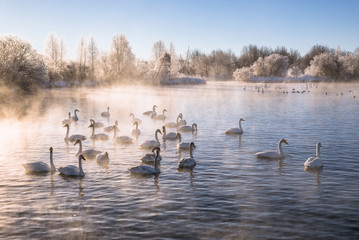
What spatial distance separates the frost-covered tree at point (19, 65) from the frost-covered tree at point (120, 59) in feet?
129

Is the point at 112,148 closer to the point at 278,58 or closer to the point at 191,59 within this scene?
the point at 278,58

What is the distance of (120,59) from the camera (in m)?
100

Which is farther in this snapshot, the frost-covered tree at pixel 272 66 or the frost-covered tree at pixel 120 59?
the frost-covered tree at pixel 272 66

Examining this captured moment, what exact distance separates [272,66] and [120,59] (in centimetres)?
5819

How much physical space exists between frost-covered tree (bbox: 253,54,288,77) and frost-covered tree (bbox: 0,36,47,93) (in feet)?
290

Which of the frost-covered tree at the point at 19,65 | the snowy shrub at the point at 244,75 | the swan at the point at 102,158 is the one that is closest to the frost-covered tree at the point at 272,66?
the snowy shrub at the point at 244,75

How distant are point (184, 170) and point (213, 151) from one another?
4.19 meters

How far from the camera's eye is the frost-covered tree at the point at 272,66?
131000mm

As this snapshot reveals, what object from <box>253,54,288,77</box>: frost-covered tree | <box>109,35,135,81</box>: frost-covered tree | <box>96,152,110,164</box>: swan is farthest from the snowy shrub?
<box>96,152,110,164</box>: swan

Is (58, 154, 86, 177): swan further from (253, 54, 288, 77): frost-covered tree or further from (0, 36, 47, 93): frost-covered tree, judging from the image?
(253, 54, 288, 77): frost-covered tree

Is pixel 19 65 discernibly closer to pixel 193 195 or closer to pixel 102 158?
pixel 102 158

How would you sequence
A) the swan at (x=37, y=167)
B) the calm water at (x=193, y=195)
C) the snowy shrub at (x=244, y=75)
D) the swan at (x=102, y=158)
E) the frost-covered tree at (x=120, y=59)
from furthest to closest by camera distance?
the snowy shrub at (x=244, y=75), the frost-covered tree at (x=120, y=59), the swan at (x=102, y=158), the swan at (x=37, y=167), the calm water at (x=193, y=195)

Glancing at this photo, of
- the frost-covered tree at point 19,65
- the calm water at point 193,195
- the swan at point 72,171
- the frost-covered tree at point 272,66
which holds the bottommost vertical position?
the calm water at point 193,195

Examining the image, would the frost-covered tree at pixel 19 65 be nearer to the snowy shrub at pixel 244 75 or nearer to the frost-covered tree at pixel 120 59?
the frost-covered tree at pixel 120 59
